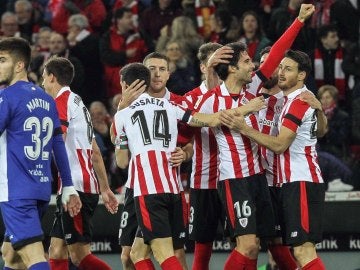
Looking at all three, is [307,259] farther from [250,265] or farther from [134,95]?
[134,95]

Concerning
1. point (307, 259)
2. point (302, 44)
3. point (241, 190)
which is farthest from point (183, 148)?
point (302, 44)

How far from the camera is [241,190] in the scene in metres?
9.52

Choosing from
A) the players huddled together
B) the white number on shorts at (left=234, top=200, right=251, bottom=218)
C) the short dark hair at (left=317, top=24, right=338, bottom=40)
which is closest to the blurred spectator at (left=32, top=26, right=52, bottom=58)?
the short dark hair at (left=317, top=24, right=338, bottom=40)

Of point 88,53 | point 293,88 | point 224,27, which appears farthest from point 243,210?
point 88,53

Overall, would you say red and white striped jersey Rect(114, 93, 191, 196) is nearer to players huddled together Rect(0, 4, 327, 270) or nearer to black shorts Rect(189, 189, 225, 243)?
players huddled together Rect(0, 4, 327, 270)

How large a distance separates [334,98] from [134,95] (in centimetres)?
485

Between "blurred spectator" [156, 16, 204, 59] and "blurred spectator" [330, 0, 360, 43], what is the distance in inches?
70.4

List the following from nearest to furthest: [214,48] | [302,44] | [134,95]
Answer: [134,95]
[214,48]
[302,44]

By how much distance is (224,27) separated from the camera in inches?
591

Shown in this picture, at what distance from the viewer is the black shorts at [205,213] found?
33.2ft

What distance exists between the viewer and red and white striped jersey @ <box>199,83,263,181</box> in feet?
31.4

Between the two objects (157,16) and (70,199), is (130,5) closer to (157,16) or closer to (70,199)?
(157,16)

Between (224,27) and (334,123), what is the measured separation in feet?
7.11

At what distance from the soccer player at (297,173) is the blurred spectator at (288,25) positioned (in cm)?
506
